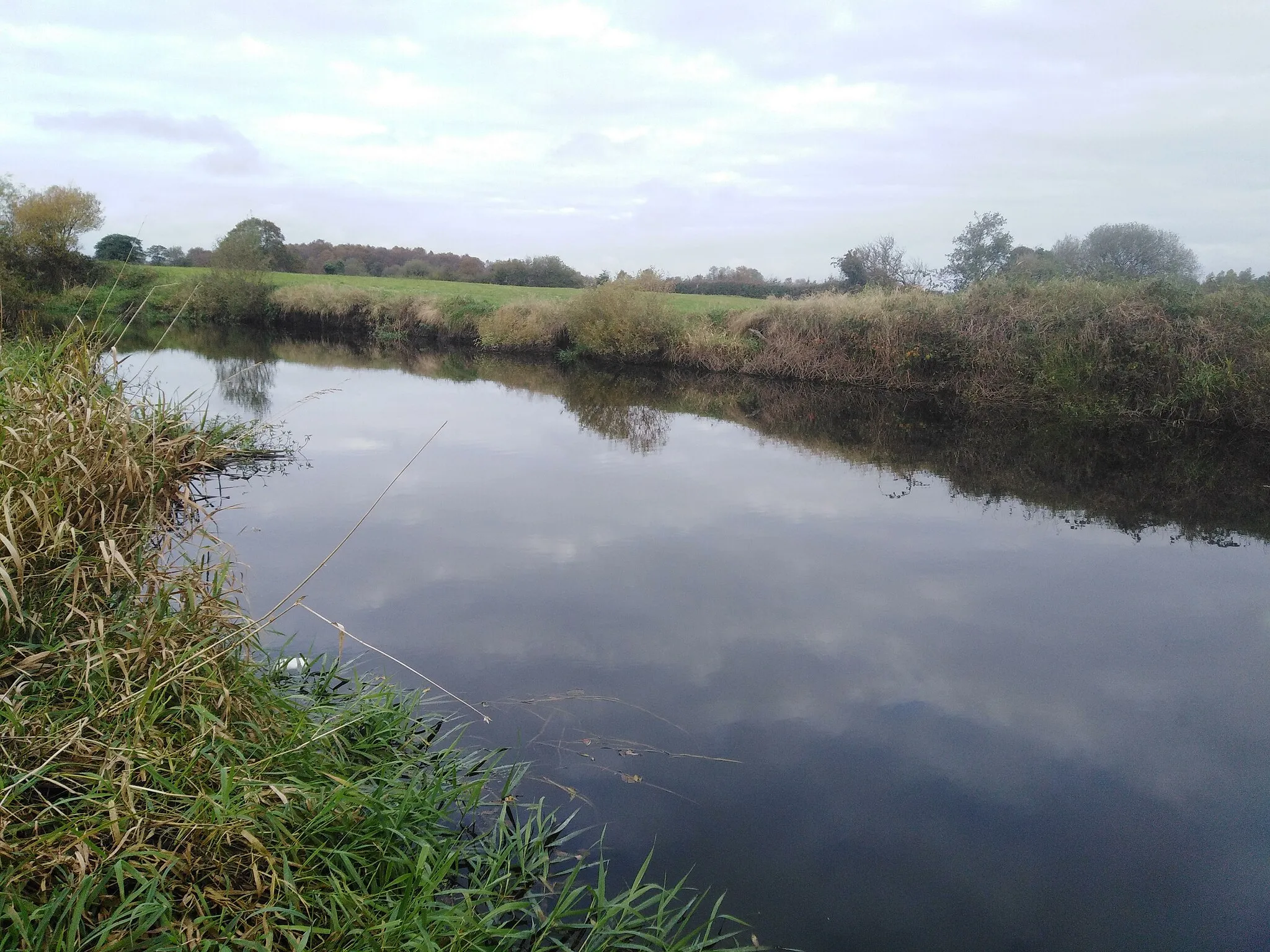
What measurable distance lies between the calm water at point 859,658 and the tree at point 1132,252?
12214 mm

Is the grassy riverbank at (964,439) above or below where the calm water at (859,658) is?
above

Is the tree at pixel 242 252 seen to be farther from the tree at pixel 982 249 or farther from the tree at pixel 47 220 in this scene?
the tree at pixel 982 249

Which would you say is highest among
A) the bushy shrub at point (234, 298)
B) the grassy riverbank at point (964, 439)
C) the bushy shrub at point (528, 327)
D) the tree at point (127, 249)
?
the bushy shrub at point (234, 298)

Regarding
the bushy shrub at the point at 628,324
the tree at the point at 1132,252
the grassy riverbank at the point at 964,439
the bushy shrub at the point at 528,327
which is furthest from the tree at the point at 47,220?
the tree at the point at 1132,252

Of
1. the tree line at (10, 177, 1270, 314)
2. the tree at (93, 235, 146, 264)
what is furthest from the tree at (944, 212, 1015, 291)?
the tree at (93, 235, 146, 264)

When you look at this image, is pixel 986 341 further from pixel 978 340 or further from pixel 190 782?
pixel 190 782

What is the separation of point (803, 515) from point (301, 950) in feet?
23.9

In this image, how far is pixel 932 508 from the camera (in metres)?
9.36

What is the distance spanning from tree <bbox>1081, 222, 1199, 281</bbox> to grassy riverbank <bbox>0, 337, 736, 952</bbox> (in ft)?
68.6

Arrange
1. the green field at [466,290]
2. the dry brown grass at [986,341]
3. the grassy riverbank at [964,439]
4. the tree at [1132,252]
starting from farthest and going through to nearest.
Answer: the green field at [466,290], the tree at [1132,252], the dry brown grass at [986,341], the grassy riverbank at [964,439]

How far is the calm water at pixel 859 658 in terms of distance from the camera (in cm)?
340

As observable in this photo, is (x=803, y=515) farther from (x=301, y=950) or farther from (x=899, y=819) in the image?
(x=301, y=950)

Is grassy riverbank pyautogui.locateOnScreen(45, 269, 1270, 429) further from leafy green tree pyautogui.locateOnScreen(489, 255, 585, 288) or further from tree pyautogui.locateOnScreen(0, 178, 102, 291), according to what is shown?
leafy green tree pyautogui.locateOnScreen(489, 255, 585, 288)

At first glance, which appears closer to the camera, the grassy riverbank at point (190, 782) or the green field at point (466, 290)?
the grassy riverbank at point (190, 782)
